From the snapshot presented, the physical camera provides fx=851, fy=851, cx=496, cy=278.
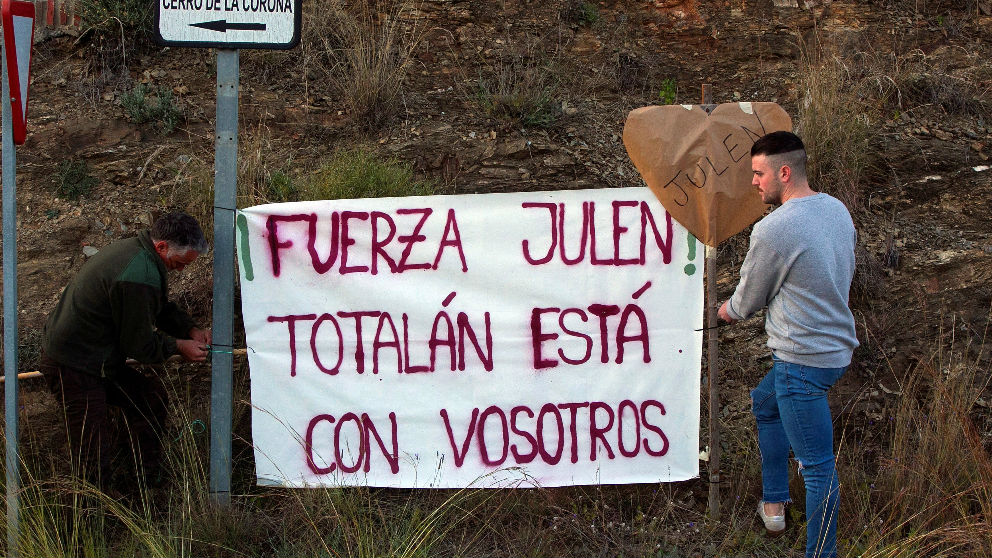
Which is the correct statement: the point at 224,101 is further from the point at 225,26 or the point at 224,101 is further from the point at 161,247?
the point at 161,247

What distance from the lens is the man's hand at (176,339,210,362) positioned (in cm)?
425

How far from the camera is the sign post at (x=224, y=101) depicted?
13.0 feet

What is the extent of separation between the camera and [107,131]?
642 centimetres

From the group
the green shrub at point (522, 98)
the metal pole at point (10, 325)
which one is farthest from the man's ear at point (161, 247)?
the green shrub at point (522, 98)

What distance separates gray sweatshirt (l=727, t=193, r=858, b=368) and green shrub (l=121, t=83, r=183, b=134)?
4.62 meters

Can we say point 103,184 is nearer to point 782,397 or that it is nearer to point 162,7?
point 162,7

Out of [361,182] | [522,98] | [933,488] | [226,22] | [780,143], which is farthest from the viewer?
[522,98]

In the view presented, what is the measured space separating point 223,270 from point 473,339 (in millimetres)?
1275

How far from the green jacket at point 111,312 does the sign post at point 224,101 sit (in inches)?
11.4

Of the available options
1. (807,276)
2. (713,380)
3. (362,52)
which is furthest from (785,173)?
(362,52)

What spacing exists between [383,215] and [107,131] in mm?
3230

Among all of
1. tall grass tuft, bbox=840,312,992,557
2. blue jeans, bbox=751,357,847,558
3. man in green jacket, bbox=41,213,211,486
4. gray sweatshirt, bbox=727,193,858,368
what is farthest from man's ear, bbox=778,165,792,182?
man in green jacket, bbox=41,213,211,486

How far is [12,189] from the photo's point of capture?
3.73m

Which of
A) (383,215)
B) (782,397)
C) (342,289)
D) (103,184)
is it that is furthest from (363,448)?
(103,184)
